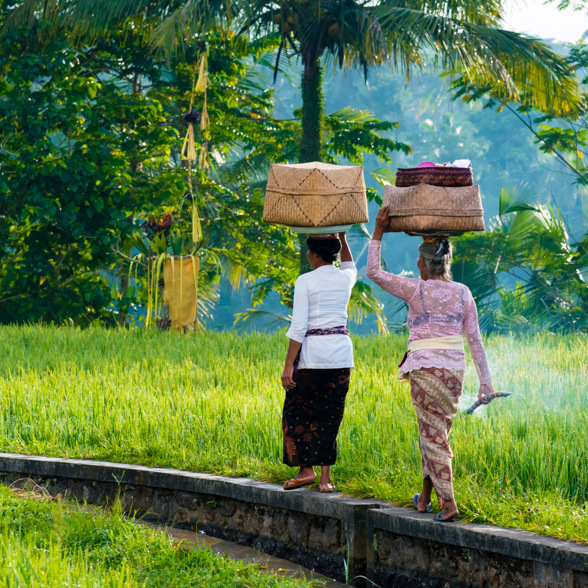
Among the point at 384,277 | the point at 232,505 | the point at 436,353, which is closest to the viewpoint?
the point at 436,353

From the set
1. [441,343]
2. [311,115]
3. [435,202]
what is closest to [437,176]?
[435,202]

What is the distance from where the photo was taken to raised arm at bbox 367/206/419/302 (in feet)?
14.0

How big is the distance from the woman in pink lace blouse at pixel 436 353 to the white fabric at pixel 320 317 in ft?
1.28

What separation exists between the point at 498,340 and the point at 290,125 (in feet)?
31.3

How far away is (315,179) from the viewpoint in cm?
492

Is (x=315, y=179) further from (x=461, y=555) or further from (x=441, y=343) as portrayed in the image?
(x=461, y=555)

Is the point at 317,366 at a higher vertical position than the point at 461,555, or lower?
higher

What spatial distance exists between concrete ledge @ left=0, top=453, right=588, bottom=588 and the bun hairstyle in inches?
46.9

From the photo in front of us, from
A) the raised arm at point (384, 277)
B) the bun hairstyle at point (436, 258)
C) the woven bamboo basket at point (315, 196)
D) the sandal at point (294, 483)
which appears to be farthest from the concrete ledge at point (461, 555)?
the woven bamboo basket at point (315, 196)

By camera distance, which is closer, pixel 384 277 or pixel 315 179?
pixel 384 277

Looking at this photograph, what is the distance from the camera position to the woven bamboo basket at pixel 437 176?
4.46m

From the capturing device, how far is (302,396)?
4.78 m

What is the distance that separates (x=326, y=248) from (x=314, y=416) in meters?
0.92

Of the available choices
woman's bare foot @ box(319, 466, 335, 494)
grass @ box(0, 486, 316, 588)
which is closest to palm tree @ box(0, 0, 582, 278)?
woman's bare foot @ box(319, 466, 335, 494)
